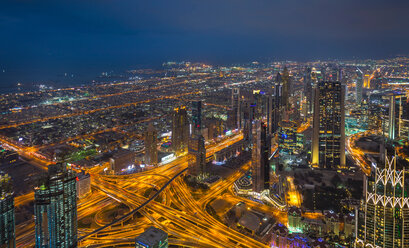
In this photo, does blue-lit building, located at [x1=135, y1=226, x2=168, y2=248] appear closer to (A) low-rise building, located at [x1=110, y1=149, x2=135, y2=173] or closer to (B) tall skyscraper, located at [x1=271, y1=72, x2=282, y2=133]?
(A) low-rise building, located at [x1=110, y1=149, x2=135, y2=173]

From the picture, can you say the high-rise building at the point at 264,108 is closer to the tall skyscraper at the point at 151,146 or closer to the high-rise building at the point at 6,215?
the tall skyscraper at the point at 151,146

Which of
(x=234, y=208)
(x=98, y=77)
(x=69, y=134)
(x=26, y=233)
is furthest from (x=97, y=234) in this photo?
(x=98, y=77)

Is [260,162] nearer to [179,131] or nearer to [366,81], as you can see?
[179,131]

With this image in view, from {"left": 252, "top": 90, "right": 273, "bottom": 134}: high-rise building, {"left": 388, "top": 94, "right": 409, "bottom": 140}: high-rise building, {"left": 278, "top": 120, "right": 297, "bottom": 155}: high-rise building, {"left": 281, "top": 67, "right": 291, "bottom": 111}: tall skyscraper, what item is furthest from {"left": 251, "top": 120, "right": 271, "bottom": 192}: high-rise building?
{"left": 281, "top": 67, "right": 291, "bottom": 111}: tall skyscraper

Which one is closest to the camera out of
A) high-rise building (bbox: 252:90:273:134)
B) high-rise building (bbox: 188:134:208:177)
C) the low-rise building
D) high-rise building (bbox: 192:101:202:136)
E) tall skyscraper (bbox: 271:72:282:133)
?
high-rise building (bbox: 188:134:208:177)

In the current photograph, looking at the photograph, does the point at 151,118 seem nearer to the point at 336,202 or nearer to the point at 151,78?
the point at 336,202

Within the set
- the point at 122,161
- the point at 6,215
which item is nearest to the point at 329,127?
the point at 122,161
